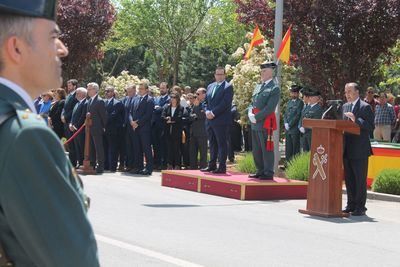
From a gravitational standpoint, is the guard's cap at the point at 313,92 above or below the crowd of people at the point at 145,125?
above

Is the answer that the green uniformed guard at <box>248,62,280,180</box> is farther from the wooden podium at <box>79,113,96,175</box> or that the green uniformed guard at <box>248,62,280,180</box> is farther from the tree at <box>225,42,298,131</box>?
the tree at <box>225,42,298,131</box>

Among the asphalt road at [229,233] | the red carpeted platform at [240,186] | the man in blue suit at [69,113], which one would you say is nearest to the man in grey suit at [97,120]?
the man in blue suit at [69,113]

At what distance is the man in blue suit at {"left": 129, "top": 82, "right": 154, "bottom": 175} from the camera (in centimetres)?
1662

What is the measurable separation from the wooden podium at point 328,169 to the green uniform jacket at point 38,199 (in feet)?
29.0

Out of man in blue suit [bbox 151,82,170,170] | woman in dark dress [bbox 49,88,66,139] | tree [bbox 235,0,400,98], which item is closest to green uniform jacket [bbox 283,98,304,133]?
tree [bbox 235,0,400,98]

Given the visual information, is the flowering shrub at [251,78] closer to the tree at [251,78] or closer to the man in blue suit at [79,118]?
the tree at [251,78]

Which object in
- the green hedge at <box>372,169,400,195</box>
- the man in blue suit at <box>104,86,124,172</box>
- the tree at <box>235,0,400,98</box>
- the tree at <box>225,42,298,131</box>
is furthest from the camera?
the tree at <box>225,42,298,131</box>

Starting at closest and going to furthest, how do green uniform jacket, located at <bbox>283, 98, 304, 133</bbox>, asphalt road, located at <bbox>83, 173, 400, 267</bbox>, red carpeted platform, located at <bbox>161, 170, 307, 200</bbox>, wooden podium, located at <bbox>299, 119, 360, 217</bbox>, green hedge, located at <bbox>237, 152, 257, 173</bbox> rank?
asphalt road, located at <bbox>83, 173, 400, 267</bbox> → wooden podium, located at <bbox>299, 119, 360, 217</bbox> → red carpeted platform, located at <bbox>161, 170, 307, 200</bbox> → green hedge, located at <bbox>237, 152, 257, 173</bbox> → green uniform jacket, located at <bbox>283, 98, 304, 133</bbox>

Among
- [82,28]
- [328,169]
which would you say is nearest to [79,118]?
[328,169]

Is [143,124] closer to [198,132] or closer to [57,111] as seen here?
[198,132]

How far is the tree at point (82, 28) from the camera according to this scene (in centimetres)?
2492

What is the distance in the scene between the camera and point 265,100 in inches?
498

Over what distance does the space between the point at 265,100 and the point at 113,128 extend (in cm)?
603

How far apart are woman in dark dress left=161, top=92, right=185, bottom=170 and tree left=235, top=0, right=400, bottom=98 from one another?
3.25 meters
